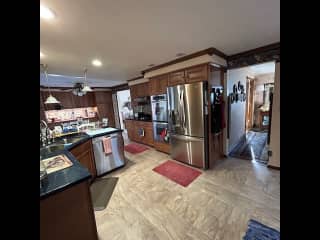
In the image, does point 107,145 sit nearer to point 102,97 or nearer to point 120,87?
point 120,87

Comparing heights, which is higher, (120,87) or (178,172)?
(120,87)

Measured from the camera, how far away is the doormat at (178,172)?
2616 mm

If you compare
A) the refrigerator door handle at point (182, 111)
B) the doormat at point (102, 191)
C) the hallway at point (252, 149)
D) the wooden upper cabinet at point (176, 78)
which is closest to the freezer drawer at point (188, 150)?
the refrigerator door handle at point (182, 111)

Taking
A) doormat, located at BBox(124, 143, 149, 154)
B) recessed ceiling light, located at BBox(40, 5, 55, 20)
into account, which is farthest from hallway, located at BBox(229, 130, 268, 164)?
recessed ceiling light, located at BBox(40, 5, 55, 20)

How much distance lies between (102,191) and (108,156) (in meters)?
0.74

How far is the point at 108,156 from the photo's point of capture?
3.06m

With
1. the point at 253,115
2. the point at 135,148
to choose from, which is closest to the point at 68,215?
the point at 135,148

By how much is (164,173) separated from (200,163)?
2.51 ft

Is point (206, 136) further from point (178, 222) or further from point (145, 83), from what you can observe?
point (145, 83)

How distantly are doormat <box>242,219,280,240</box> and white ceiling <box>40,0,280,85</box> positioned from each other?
Result: 2335mm

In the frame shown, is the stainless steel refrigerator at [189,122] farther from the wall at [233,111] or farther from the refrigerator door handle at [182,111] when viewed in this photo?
the wall at [233,111]

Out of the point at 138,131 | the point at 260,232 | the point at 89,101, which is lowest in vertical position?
the point at 260,232
